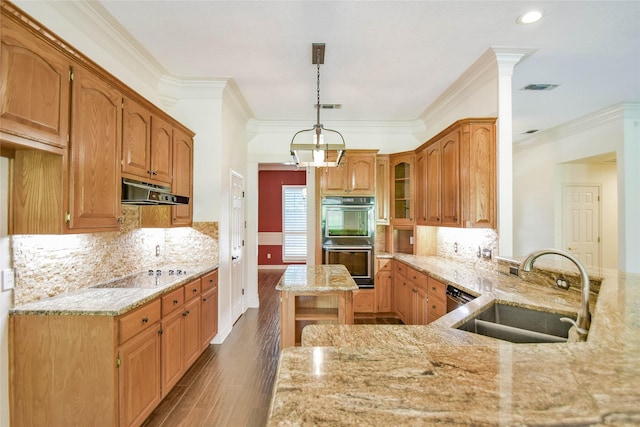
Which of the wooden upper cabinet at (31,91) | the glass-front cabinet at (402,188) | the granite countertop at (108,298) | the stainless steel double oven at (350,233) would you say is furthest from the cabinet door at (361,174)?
the wooden upper cabinet at (31,91)

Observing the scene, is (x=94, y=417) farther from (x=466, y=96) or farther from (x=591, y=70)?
(x=591, y=70)

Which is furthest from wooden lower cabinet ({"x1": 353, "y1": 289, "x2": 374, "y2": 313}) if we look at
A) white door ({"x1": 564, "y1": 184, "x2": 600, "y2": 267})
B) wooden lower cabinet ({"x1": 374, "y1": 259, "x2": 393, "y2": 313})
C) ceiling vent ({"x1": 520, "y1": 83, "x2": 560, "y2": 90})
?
white door ({"x1": 564, "y1": 184, "x2": 600, "y2": 267})

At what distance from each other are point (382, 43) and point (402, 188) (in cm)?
229

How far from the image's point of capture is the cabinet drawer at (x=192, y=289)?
260 centimetres

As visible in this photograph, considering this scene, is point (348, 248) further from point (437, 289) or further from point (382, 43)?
point (382, 43)

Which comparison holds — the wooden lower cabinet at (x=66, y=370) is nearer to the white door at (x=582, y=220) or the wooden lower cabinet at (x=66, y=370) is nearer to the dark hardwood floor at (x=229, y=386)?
the dark hardwood floor at (x=229, y=386)

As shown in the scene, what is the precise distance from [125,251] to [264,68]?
230cm

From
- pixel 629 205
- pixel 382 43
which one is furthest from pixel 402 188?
pixel 629 205

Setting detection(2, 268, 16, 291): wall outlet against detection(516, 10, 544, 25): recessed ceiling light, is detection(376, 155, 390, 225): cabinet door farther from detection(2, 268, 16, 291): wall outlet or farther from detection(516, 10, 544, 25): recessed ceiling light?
detection(2, 268, 16, 291): wall outlet

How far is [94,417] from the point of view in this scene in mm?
1715

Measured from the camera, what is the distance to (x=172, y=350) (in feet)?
7.77

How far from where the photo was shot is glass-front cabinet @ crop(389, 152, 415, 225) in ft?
14.1

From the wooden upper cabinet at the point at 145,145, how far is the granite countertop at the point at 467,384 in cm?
218

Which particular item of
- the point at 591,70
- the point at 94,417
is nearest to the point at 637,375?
the point at 94,417
